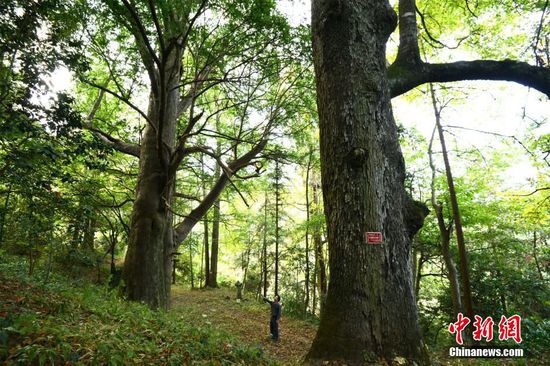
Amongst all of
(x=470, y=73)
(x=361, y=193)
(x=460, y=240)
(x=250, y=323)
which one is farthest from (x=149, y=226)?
(x=460, y=240)

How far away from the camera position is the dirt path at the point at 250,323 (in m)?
8.39

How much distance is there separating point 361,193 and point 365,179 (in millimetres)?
159

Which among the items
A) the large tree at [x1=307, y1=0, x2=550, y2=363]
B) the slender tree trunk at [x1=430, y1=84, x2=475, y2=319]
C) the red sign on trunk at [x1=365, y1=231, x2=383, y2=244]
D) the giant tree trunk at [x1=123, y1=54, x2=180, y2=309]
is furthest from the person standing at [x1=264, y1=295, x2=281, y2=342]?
the red sign on trunk at [x1=365, y1=231, x2=383, y2=244]

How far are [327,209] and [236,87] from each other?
17.7ft

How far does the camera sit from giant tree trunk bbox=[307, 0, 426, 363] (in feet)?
9.50

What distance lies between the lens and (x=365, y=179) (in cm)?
319

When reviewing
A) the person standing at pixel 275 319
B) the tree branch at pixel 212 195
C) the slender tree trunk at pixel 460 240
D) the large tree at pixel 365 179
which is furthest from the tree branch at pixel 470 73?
the person standing at pixel 275 319

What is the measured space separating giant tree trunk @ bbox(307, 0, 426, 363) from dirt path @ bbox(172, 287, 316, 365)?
14.4 ft

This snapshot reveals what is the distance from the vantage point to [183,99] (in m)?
8.37

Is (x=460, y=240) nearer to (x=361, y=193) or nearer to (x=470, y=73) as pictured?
(x=470, y=73)

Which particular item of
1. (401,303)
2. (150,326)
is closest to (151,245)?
(150,326)

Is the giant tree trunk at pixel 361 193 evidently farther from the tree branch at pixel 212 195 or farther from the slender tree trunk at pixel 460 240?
the slender tree trunk at pixel 460 240

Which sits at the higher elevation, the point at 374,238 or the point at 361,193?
the point at 361,193

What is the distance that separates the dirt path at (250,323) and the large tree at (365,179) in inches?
174
